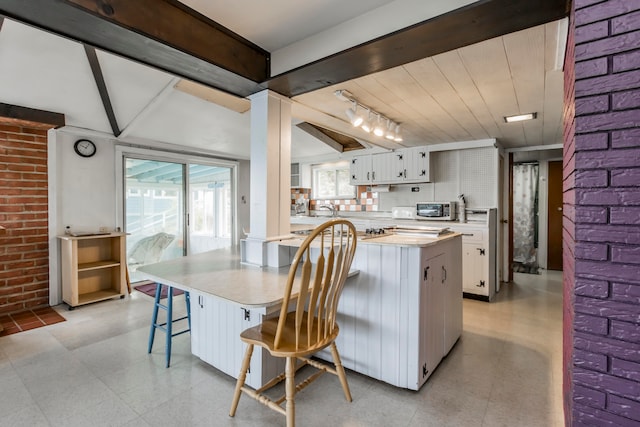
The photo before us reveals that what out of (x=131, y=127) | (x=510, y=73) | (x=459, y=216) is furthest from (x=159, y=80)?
(x=459, y=216)

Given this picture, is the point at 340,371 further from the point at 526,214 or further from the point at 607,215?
the point at 526,214

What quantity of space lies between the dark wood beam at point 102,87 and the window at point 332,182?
3.36 meters

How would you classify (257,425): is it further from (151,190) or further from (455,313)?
(151,190)

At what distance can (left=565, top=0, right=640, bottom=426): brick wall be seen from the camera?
40.7 inches

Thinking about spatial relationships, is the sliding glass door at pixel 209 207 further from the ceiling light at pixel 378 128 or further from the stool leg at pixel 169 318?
the ceiling light at pixel 378 128

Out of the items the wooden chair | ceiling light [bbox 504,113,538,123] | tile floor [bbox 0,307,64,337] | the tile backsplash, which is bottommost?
tile floor [bbox 0,307,64,337]

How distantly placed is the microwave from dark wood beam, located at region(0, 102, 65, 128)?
451cm

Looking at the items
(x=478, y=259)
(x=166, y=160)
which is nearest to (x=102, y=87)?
(x=166, y=160)

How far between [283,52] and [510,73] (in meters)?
1.55

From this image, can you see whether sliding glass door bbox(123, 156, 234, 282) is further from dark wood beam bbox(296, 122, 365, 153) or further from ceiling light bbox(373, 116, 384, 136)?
ceiling light bbox(373, 116, 384, 136)

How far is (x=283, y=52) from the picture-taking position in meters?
2.09

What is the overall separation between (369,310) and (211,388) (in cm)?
113

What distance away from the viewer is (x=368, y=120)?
121 inches

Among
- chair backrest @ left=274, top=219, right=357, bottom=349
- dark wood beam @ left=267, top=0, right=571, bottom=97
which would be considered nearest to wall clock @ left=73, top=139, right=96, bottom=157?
dark wood beam @ left=267, top=0, right=571, bottom=97
